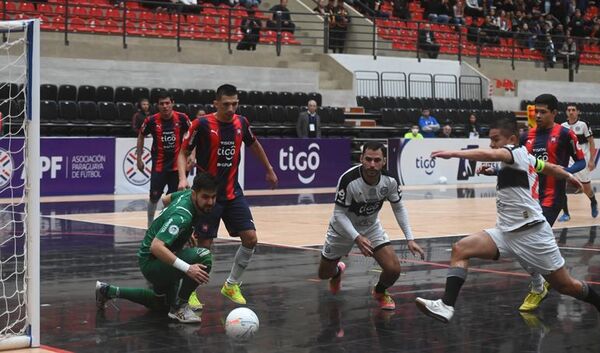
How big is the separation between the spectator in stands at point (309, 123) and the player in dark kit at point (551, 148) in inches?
632

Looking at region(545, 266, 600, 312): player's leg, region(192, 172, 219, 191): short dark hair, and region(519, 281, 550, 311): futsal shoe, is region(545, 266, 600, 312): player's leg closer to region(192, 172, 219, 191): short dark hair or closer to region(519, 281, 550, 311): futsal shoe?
region(519, 281, 550, 311): futsal shoe

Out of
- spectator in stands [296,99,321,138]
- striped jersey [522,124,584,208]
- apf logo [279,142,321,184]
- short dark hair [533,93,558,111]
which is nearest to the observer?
short dark hair [533,93,558,111]

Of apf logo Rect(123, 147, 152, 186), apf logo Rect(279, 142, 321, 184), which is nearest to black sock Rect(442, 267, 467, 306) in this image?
apf logo Rect(123, 147, 152, 186)

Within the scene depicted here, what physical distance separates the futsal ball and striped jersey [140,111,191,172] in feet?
21.0

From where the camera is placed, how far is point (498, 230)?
8891 mm

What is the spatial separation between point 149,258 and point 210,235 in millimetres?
1048

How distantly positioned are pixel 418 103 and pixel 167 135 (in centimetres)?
2210

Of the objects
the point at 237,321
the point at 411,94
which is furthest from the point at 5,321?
the point at 411,94

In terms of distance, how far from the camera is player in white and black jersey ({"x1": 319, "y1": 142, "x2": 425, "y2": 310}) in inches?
374

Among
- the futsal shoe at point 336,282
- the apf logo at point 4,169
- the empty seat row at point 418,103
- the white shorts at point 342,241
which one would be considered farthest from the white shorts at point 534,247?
the empty seat row at point 418,103

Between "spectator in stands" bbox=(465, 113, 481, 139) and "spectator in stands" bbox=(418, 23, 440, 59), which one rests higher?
"spectator in stands" bbox=(418, 23, 440, 59)

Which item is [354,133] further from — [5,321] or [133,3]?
[5,321]

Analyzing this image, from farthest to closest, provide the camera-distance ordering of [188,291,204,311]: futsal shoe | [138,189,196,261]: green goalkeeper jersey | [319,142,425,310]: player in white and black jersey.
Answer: [319,142,425,310]: player in white and black jersey < [188,291,204,311]: futsal shoe < [138,189,196,261]: green goalkeeper jersey

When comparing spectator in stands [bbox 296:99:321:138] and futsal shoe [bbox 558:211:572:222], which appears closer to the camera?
futsal shoe [bbox 558:211:572:222]
